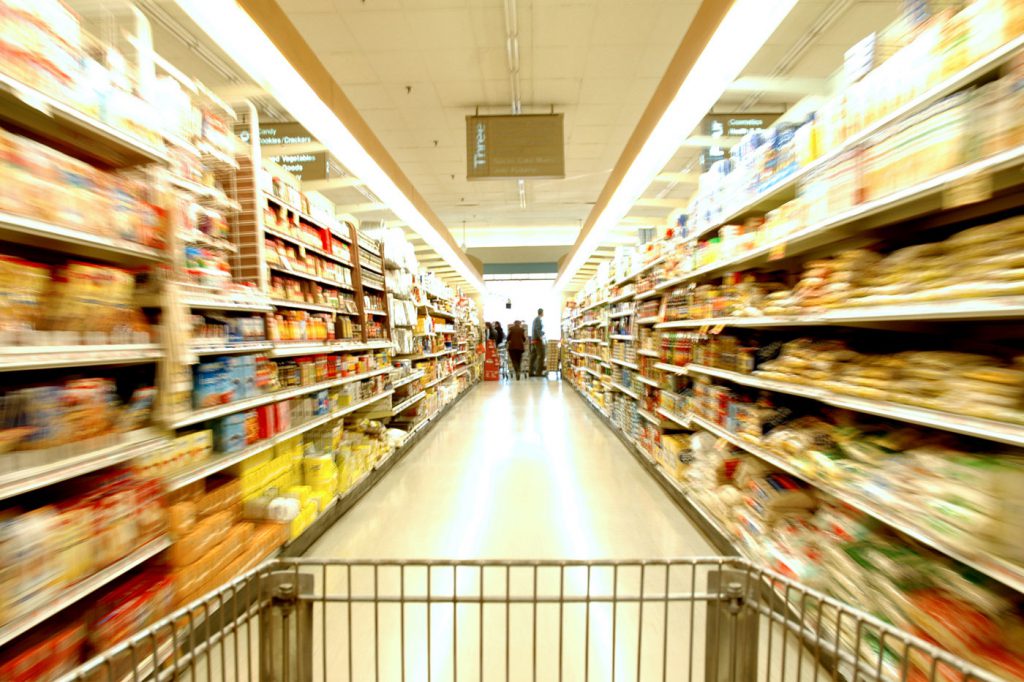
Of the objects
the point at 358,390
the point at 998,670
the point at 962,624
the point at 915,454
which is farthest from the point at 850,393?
the point at 358,390

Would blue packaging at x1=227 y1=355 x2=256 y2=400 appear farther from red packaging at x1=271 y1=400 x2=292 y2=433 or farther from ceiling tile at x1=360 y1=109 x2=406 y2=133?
ceiling tile at x1=360 y1=109 x2=406 y2=133

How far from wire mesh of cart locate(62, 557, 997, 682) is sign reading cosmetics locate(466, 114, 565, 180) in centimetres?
398

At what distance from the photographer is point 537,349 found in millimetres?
14266

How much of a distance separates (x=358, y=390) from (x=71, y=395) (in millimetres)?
2438

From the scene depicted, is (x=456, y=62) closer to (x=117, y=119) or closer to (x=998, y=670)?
(x=117, y=119)

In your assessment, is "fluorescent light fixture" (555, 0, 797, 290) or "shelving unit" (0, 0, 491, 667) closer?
"shelving unit" (0, 0, 491, 667)

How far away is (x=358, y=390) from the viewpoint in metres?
3.82

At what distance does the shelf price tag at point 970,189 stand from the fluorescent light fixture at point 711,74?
2.99 feet

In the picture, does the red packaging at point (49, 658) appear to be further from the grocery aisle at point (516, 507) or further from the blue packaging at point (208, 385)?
the grocery aisle at point (516, 507)

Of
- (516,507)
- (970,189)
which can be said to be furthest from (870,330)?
(516,507)

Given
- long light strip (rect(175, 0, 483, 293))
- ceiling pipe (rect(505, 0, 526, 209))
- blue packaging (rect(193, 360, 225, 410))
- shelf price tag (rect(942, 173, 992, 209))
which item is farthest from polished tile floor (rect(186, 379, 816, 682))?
ceiling pipe (rect(505, 0, 526, 209))

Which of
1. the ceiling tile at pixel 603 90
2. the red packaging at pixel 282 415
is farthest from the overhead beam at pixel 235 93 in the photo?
the ceiling tile at pixel 603 90

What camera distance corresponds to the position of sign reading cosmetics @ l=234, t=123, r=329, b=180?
4.60m

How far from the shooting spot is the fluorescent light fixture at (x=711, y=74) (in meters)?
1.71
